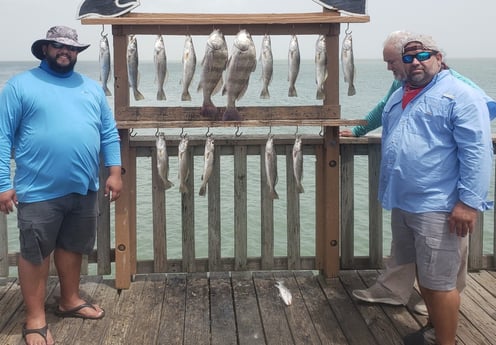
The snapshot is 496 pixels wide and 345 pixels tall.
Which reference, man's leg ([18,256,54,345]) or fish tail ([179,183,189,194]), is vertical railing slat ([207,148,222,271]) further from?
man's leg ([18,256,54,345])

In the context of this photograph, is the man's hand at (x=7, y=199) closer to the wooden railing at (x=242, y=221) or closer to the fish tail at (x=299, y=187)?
the wooden railing at (x=242, y=221)

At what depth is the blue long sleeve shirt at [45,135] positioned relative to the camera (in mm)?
3289

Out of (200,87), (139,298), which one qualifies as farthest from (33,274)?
(200,87)

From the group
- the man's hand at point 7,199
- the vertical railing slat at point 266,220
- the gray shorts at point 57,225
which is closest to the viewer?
the man's hand at point 7,199

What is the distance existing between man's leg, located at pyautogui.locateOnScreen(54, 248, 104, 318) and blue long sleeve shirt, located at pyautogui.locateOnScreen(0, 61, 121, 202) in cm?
53

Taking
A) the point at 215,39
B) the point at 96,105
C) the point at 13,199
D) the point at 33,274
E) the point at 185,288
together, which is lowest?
the point at 185,288

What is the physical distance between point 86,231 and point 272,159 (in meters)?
1.38

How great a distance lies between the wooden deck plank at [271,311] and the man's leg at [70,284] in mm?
1118

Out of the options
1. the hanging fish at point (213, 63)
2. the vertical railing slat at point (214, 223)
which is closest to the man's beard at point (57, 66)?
the hanging fish at point (213, 63)

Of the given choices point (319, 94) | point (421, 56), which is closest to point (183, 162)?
point (319, 94)

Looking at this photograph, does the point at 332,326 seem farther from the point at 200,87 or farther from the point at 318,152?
the point at 200,87

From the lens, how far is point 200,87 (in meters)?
4.01

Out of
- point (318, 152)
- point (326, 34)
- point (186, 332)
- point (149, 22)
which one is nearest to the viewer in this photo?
point (186, 332)

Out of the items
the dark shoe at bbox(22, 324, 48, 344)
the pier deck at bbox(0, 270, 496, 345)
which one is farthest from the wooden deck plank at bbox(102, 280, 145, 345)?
the dark shoe at bbox(22, 324, 48, 344)
